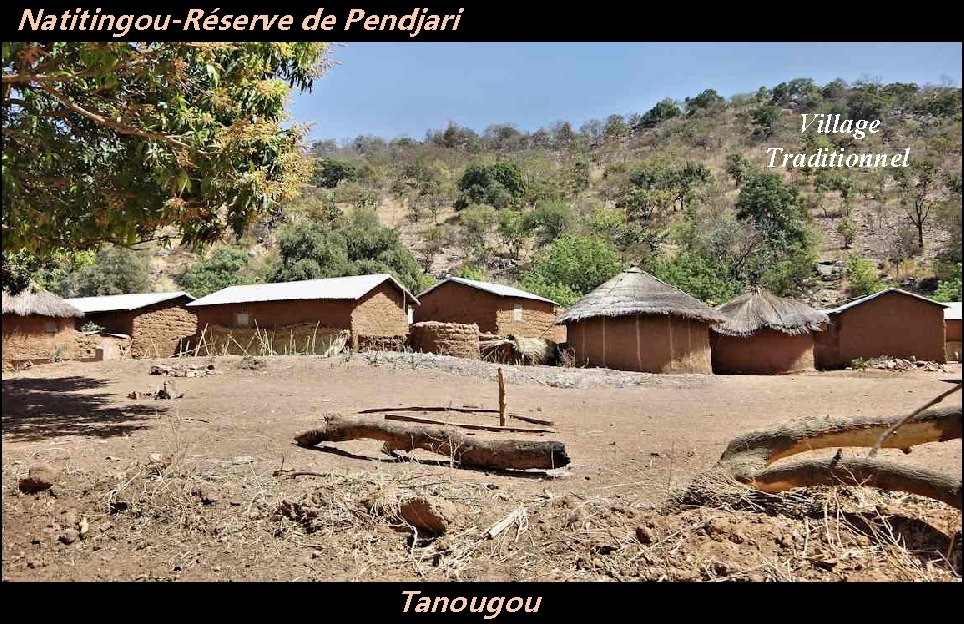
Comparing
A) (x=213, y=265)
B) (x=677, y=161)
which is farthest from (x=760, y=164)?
(x=213, y=265)

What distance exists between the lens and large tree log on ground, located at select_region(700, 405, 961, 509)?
14.3 ft

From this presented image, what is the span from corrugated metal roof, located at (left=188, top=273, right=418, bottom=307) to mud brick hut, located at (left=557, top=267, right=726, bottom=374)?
5429 millimetres

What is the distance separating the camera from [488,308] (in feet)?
72.2

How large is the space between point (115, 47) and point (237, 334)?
15929 millimetres

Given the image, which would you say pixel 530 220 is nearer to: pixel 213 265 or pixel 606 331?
pixel 213 265

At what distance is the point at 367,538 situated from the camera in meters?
4.98

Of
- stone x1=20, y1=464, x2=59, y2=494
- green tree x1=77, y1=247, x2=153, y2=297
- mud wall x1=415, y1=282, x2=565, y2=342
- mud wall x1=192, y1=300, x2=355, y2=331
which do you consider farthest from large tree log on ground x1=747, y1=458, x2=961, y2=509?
green tree x1=77, y1=247, x2=153, y2=297

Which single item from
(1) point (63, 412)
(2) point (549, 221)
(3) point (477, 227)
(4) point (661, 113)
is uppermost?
(4) point (661, 113)

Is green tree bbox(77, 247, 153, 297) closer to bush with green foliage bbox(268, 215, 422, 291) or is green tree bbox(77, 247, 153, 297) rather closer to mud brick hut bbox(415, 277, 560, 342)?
bush with green foliage bbox(268, 215, 422, 291)

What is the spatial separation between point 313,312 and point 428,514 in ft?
50.0

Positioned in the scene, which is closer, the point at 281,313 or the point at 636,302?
the point at 636,302

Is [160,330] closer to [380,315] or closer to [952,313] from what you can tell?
[380,315]

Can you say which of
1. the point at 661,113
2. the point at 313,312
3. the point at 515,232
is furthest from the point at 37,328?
the point at 661,113
